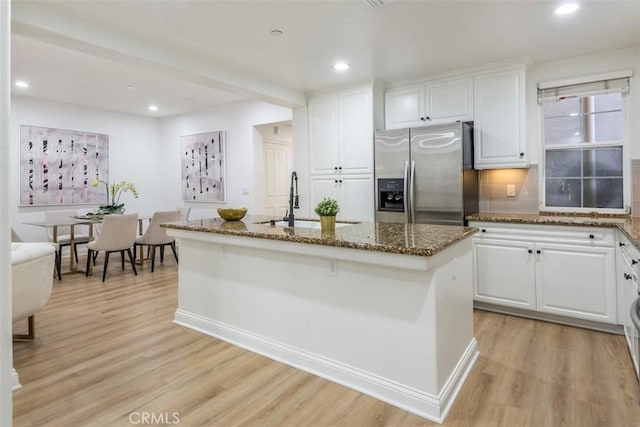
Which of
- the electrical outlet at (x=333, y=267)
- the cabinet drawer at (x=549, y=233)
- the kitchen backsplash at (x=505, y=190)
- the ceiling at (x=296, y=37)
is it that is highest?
the ceiling at (x=296, y=37)

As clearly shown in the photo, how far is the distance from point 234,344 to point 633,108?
3.96 m

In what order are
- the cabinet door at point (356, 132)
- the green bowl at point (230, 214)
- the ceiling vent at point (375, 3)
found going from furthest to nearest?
the cabinet door at point (356, 132) → the green bowl at point (230, 214) → the ceiling vent at point (375, 3)

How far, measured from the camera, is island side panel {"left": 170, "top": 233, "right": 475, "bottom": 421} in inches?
77.6

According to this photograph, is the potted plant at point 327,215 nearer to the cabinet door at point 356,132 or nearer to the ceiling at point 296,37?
the ceiling at point 296,37

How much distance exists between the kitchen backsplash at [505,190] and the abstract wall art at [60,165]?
6061 mm

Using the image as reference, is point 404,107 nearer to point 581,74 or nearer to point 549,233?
point 581,74

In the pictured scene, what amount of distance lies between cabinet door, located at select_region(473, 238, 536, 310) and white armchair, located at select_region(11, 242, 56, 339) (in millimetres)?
3536

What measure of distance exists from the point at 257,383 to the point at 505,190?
3.12 metres

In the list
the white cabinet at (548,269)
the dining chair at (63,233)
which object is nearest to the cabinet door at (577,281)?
the white cabinet at (548,269)

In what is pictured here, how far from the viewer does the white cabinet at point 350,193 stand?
4.35m

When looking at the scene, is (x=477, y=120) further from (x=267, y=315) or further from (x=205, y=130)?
(x=205, y=130)

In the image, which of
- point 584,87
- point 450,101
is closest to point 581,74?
point 584,87

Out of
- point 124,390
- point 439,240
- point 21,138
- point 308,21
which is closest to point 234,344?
point 124,390

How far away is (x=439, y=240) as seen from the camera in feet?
6.61
